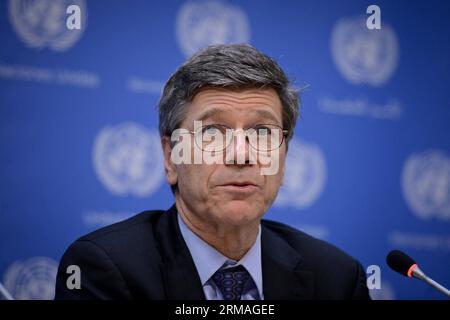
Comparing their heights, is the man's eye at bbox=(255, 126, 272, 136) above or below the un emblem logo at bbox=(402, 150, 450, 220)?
above

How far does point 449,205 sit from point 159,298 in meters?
1.78

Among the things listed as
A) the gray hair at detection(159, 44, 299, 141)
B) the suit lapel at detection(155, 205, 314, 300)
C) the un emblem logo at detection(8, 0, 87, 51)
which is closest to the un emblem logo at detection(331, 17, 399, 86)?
the gray hair at detection(159, 44, 299, 141)

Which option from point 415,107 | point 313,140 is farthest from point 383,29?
point 313,140

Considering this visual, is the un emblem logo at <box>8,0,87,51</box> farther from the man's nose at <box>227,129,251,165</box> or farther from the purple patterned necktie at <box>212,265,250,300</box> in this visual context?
the purple patterned necktie at <box>212,265,250,300</box>

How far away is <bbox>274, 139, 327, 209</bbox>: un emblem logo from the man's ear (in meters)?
0.82

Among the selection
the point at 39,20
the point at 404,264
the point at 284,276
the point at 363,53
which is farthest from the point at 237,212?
the point at 363,53

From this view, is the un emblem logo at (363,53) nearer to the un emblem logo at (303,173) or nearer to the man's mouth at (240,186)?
the un emblem logo at (303,173)

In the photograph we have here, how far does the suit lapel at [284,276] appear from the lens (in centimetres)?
199

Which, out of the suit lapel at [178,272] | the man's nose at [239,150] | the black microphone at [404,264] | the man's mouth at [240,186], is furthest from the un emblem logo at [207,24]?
the black microphone at [404,264]

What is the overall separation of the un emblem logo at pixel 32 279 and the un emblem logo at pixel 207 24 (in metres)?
1.18

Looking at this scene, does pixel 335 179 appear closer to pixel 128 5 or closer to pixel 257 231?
pixel 257 231

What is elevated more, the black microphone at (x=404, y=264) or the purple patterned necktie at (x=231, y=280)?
the black microphone at (x=404, y=264)

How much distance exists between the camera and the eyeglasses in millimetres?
1956

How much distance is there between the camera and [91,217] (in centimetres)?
245
